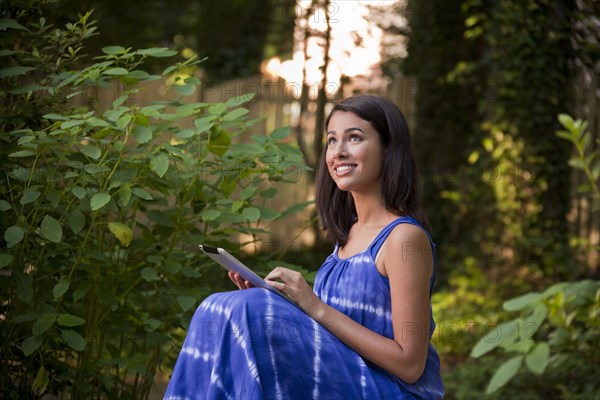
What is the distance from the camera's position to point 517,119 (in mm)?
5898

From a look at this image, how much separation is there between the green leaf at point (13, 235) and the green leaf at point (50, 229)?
60 millimetres

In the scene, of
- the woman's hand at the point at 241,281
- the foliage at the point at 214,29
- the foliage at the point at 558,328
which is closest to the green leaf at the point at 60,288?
the woman's hand at the point at 241,281

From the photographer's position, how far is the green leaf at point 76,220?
2332mm

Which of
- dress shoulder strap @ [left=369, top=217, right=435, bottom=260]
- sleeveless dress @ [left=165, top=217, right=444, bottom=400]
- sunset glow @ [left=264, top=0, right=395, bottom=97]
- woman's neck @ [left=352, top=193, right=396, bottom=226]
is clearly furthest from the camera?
sunset glow @ [left=264, top=0, right=395, bottom=97]

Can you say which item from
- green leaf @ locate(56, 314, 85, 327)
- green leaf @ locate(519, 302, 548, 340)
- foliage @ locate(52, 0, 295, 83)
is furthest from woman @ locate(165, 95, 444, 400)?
foliage @ locate(52, 0, 295, 83)

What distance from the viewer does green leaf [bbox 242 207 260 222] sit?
8.30 feet

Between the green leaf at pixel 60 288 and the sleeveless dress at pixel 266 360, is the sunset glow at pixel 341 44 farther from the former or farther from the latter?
the sleeveless dress at pixel 266 360

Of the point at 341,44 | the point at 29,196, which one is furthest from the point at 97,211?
the point at 341,44

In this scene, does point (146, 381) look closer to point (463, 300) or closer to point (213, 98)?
point (463, 300)

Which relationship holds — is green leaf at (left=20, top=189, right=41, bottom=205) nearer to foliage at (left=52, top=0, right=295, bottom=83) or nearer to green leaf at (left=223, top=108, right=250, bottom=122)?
green leaf at (left=223, top=108, right=250, bottom=122)

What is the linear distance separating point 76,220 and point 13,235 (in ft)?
0.59

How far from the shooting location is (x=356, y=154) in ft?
7.20

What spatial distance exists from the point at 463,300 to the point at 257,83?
105 inches

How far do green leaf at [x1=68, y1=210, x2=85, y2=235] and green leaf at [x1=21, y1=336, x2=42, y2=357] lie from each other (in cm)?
33
